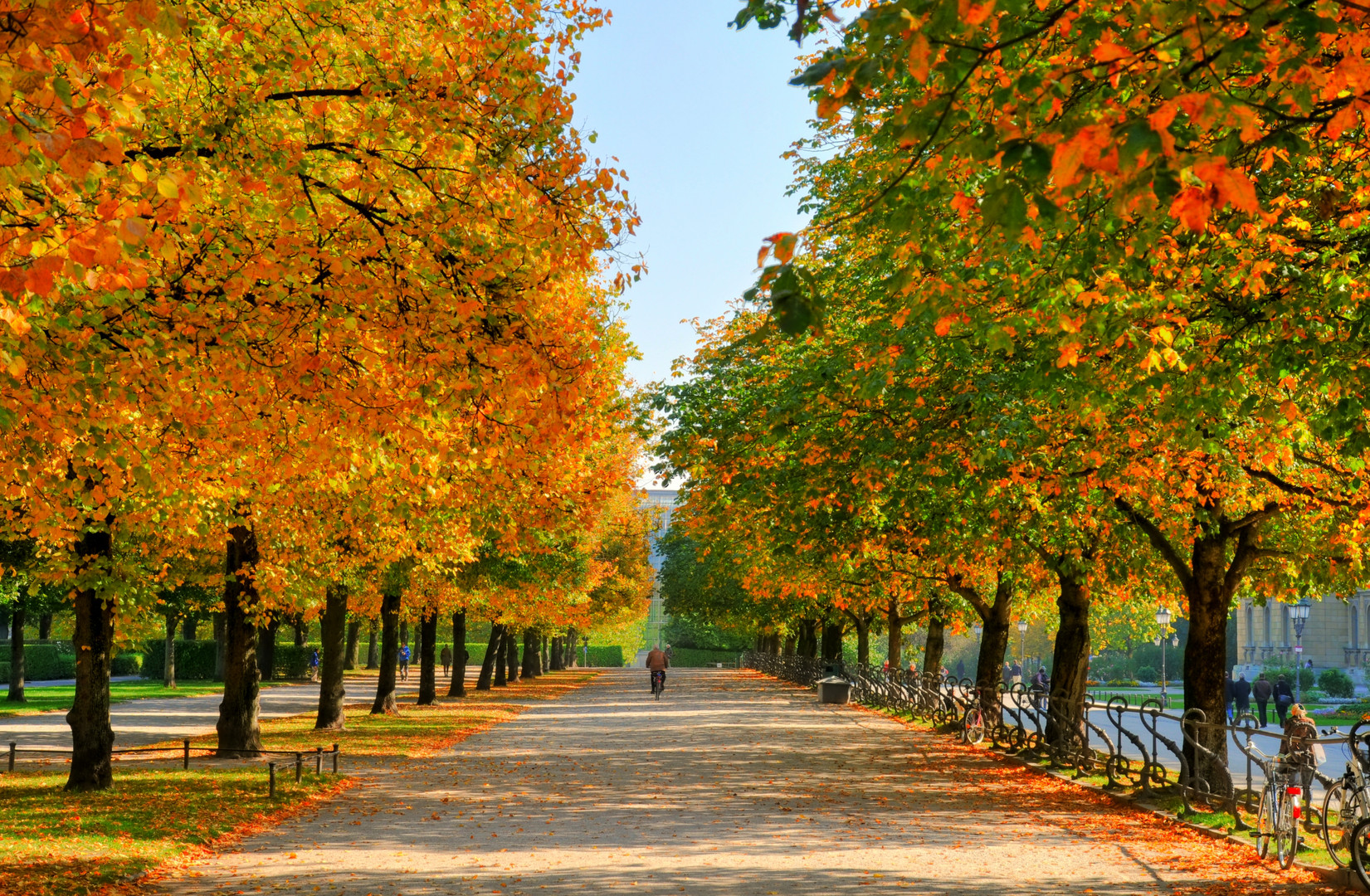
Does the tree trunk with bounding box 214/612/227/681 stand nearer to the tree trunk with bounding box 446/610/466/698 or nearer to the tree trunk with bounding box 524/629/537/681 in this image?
the tree trunk with bounding box 524/629/537/681

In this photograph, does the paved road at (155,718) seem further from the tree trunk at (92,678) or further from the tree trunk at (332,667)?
the tree trunk at (92,678)

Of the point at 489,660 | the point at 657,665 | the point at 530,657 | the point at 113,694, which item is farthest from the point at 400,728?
the point at 530,657

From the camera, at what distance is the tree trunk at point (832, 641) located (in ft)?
170

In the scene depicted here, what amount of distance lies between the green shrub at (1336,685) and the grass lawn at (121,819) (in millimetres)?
49028

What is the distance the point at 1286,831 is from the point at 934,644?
77.8 ft

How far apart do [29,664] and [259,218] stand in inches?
2063

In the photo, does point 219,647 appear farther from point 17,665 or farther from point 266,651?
point 17,665

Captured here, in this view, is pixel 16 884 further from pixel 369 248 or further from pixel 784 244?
pixel 784 244

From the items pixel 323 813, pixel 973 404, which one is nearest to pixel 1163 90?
pixel 973 404

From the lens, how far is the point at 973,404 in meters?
12.5

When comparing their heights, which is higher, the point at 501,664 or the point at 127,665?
the point at 501,664

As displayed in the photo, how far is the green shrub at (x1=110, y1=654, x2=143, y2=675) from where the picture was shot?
57344 mm

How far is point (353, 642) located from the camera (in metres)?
56.0

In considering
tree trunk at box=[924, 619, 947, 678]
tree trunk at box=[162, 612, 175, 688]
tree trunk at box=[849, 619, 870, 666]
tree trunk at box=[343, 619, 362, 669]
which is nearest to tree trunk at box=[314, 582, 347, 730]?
tree trunk at box=[924, 619, 947, 678]
